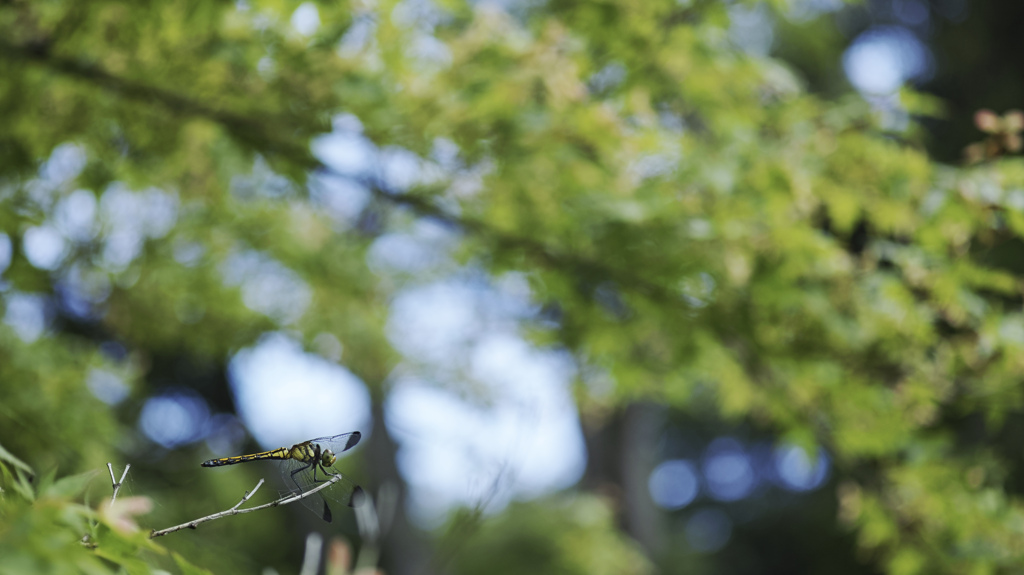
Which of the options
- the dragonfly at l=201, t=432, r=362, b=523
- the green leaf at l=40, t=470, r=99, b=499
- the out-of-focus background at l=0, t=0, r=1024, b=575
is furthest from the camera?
the out-of-focus background at l=0, t=0, r=1024, b=575

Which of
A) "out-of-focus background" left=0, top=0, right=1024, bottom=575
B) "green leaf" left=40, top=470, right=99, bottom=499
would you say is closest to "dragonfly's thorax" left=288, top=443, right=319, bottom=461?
"green leaf" left=40, top=470, right=99, bottom=499

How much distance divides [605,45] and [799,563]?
12115mm

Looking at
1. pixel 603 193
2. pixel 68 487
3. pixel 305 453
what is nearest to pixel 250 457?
pixel 305 453

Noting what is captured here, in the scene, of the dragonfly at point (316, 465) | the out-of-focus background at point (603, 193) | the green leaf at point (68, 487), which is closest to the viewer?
the green leaf at point (68, 487)

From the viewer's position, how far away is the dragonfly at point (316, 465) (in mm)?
838

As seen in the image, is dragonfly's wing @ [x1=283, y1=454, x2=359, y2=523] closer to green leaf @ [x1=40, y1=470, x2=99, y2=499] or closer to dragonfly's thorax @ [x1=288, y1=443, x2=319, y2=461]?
dragonfly's thorax @ [x1=288, y1=443, x2=319, y2=461]

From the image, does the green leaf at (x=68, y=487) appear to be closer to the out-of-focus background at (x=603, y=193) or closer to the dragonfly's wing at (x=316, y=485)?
the dragonfly's wing at (x=316, y=485)

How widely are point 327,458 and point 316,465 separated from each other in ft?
0.07

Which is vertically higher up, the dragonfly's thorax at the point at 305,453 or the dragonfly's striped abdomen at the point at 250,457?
the dragonfly's striped abdomen at the point at 250,457

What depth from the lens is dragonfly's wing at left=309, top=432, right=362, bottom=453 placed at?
84cm

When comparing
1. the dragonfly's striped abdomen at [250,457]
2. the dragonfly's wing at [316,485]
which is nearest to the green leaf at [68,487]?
the dragonfly's striped abdomen at [250,457]

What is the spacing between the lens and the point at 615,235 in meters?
2.12

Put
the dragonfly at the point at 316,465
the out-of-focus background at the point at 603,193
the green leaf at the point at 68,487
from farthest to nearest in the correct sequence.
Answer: the out-of-focus background at the point at 603,193 < the dragonfly at the point at 316,465 < the green leaf at the point at 68,487

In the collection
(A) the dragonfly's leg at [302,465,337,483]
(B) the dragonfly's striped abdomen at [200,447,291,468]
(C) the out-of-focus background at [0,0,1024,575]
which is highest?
(B) the dragonfly's striped abdomen at [200,447,291,468]
